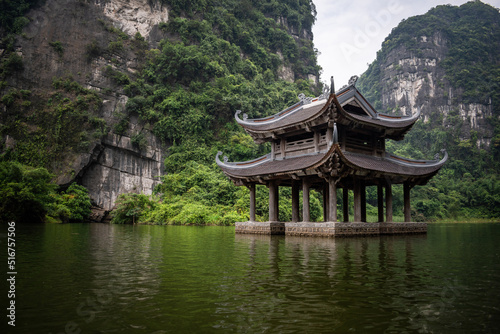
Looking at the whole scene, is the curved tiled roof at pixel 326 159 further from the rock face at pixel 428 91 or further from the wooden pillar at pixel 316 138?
the rock face at pixel 428 91

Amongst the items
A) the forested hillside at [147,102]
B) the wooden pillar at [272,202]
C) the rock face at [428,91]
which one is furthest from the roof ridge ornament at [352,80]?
the rock face at [428,91]

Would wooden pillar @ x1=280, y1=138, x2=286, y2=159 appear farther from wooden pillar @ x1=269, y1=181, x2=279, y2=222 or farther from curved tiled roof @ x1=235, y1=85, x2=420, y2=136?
wooden pillar @ x1=269, y1=181, x2=279, y2=222

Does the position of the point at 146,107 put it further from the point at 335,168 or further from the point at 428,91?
the point at 428,91

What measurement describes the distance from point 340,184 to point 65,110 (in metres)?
32.8

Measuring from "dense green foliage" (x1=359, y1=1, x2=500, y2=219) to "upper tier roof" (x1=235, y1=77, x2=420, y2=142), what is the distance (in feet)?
137

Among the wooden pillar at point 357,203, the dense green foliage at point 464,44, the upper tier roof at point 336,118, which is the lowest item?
the wooden pillar at point 357,203

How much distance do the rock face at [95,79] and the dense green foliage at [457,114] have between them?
42684 millimetres

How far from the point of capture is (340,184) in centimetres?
2136

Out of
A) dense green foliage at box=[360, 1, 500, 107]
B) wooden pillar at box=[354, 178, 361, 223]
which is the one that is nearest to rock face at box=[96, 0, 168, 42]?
wooden pillar at box=[354, 178, 361, 223]

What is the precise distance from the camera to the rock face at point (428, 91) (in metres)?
81.0

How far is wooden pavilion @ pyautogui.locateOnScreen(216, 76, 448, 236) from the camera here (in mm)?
16688

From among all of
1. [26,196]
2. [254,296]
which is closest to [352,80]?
[254,296]

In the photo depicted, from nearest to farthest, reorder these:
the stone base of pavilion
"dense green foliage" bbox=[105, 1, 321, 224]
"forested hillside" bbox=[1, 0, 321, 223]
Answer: the stone base of pavilion → "dense green foliage" bbox=[105, 1, 321, 224] → "forested hillside" bbox=[1, 0, 321, 223]

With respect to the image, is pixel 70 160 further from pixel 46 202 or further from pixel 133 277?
pixel 133 277
